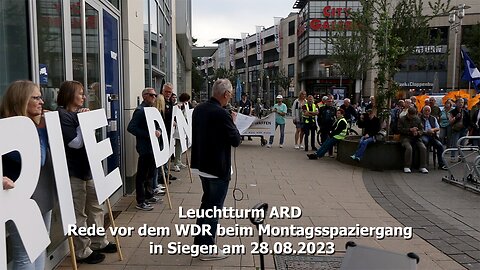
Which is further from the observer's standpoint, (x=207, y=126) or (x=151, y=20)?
(x=151, y=20)

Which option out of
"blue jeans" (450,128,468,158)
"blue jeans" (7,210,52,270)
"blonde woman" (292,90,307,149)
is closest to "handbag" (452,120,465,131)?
"blue jeans" (450,128,468,158)

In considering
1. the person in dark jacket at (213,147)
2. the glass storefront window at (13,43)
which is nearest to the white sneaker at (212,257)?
the person in dark jacket at (213,147)

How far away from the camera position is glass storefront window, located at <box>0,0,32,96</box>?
136 inches

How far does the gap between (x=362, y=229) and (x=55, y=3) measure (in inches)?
177

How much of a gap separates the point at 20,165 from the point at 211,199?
2.04 meters

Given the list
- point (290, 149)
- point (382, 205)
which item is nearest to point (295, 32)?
point (290, 149)

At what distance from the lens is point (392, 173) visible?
964 cm

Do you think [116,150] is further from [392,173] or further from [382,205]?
[392,173]

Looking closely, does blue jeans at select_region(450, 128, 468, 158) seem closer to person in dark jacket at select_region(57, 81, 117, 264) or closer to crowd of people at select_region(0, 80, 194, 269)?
crowd of people at select_region(0, 80, 194, 269)

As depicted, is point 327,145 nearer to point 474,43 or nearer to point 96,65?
point 96,65

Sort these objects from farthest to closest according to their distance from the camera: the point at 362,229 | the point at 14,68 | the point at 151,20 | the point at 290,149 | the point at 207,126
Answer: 1. the point at 290,149
2. the point at 151,20
3. the point at 362,229
4. the point at 207,126
5. the point at 14,68

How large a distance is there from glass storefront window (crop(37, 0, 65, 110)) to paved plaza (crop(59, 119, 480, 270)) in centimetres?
175

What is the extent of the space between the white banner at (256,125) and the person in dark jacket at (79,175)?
10.1m

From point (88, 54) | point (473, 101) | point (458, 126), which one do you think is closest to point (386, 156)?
point (458, 126)
